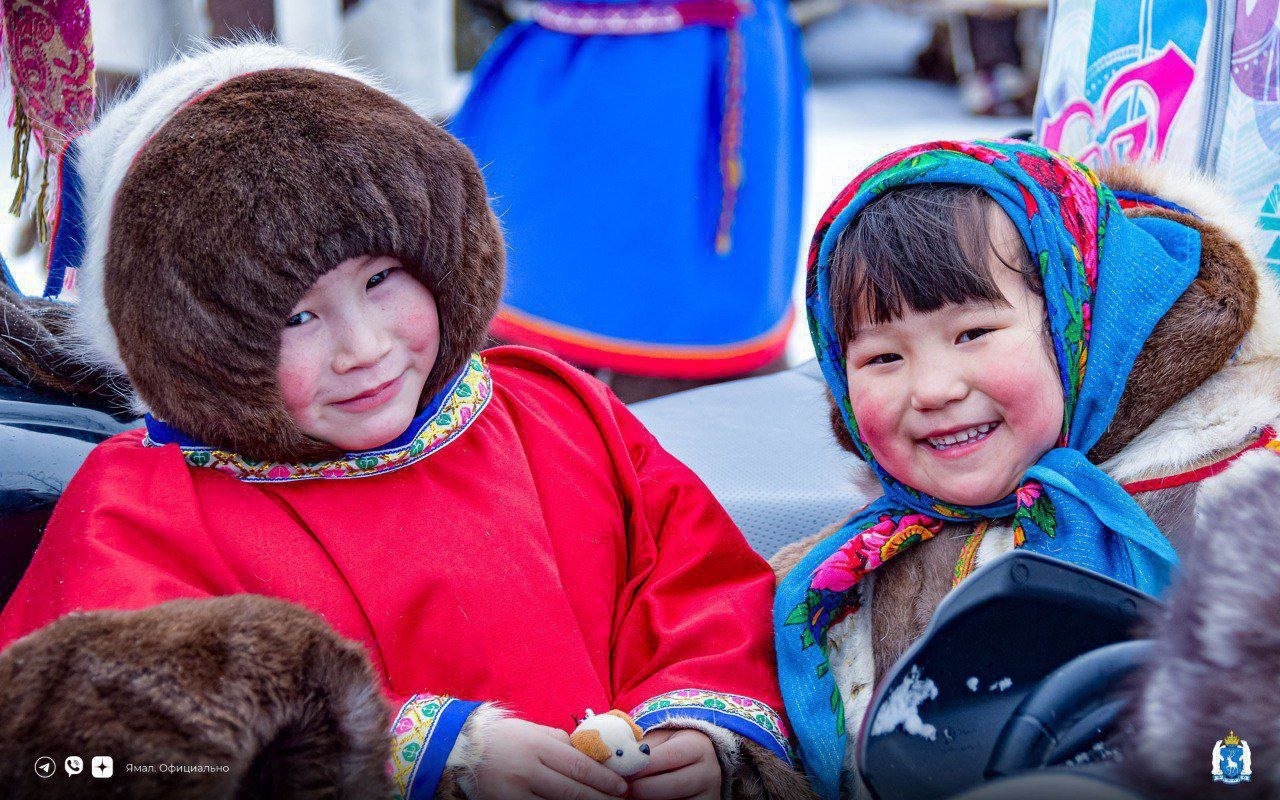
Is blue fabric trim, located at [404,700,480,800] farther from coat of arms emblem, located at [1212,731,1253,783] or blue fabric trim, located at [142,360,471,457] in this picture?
coat of arms emblem, located at [1212,731,1253,783]

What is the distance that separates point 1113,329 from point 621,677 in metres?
0.72

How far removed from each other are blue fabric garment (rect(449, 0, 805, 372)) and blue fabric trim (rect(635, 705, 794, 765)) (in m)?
1.75

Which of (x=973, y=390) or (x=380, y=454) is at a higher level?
(x=973, y=390)

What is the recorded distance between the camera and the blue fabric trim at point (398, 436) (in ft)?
4.71

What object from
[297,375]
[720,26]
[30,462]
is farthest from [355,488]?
[720,26]

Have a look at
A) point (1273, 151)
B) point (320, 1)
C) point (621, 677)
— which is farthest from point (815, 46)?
point (621, 677)

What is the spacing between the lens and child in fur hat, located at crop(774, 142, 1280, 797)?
136cm

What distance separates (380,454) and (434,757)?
37 centimetres

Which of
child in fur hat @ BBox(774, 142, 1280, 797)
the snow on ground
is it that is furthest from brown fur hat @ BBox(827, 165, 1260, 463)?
the snow on ground

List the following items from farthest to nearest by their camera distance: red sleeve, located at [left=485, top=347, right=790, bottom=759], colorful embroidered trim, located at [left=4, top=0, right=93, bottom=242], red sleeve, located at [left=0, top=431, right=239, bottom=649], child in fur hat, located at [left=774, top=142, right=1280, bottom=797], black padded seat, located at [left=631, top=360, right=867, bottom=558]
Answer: black padded seat, located at [left=631, top=360, right=867, bottom=558], colorful embroidered trim, located at [left=4, top=0, right=93, bottom=242], red sleeve, located at [left=485, top=347, right=790, bottom=759], child in fur hat, located at [left=774, top=142, right=1280, bottom=797], red sleeve, located at [left=0, top=431, right=239, bottom=649]

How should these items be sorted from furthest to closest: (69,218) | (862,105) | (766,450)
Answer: (862,105) < (766,450) < (69,218)

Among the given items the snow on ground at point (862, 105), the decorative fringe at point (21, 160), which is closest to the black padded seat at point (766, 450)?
the decorative fringe at point (21, 160)

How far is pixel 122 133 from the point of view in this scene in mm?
1497

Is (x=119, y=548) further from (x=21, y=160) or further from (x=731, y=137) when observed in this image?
(x=731, y=137)
